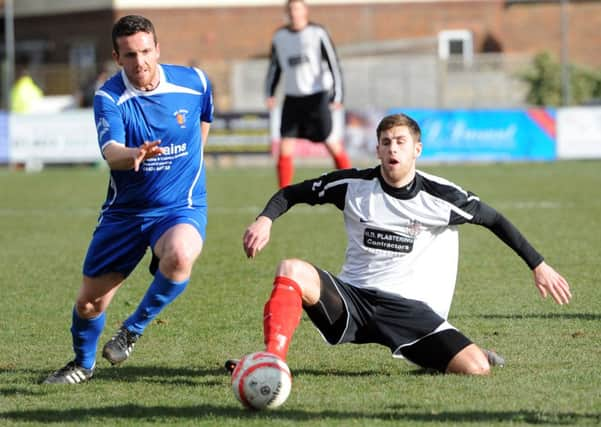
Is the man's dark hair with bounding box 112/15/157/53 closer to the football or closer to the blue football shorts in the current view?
the blue football shorts

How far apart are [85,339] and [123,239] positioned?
0.56 meters

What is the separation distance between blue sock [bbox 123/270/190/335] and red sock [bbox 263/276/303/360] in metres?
0.70

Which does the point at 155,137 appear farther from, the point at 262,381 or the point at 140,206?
the point at 262,381

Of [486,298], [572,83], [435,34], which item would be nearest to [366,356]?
[486,298]

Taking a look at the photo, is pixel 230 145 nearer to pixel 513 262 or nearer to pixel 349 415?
pixel 513 262

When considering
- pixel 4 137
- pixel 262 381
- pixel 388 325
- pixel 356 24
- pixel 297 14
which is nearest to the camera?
pixel 262 381

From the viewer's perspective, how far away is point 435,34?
135 feet

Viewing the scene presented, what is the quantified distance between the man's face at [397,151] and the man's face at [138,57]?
1.19 metres

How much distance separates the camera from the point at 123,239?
19.9 ft

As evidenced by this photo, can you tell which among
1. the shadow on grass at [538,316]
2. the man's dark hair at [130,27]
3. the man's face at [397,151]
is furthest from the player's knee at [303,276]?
the shadow on grass at [538,316]

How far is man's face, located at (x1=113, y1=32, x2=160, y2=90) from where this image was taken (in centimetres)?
583

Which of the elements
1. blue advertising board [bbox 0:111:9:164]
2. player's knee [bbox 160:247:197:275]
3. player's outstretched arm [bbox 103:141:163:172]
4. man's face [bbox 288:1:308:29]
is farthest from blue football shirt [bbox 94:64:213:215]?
blue advertising board [bbox 0:111:9:164]

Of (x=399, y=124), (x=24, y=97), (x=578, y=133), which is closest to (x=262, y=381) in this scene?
(x=399, y=124)

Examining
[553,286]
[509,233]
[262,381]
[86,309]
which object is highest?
[509,233]
